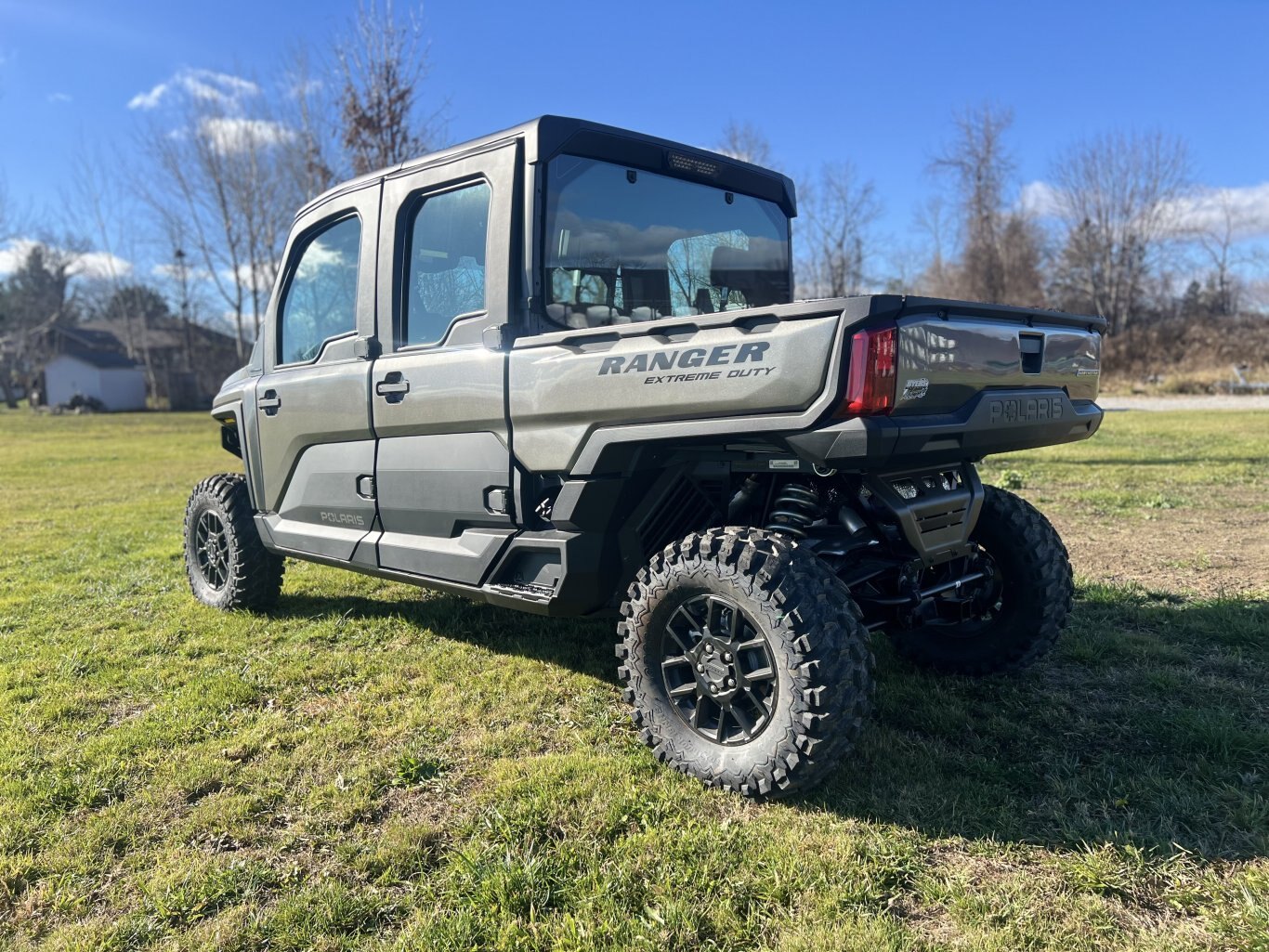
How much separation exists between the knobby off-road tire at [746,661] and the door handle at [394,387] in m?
1.52

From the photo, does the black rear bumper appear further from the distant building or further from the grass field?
the distant building

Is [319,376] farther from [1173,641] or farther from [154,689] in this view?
[1173,641]

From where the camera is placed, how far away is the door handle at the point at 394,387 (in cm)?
390

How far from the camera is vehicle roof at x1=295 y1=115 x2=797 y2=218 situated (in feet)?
11.3

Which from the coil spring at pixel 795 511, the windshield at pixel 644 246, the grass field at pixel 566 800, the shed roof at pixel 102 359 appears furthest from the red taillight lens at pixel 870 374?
the shed roof at pixel 102 359

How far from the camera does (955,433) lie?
280 cm

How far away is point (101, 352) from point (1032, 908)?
6274 cm

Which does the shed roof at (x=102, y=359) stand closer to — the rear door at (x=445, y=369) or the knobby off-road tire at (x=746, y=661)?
the rear door at (x=445, y=369)

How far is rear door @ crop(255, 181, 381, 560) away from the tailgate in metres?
2.60

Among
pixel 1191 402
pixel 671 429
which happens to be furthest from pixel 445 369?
pixel 1191 402

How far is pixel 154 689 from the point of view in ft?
13.7

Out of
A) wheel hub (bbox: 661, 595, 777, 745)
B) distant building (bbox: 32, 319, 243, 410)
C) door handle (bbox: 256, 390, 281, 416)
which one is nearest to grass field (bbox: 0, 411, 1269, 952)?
wheel hub (bbox: 661, 595, 777, 745)

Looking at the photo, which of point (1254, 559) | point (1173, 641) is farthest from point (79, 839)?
point (1254, 559)

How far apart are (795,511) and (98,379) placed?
57.5 metres
